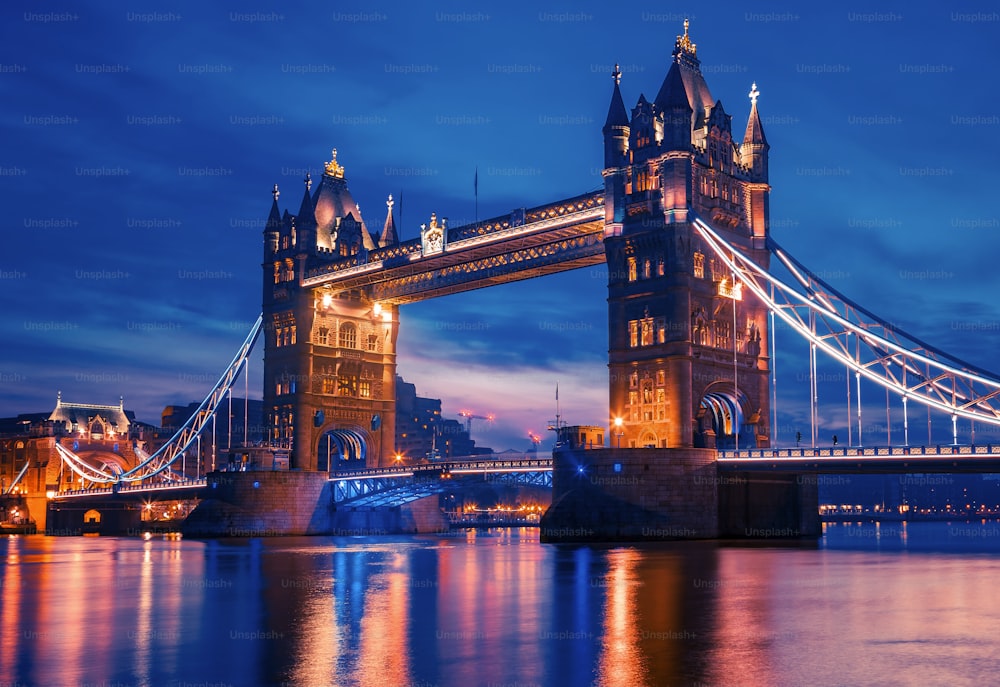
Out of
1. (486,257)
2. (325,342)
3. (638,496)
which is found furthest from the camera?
(325,342)

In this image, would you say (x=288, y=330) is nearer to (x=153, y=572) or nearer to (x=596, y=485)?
(x=596, y=485)

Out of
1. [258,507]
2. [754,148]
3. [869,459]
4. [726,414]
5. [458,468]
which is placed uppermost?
[754,148]

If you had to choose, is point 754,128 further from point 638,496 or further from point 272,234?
point 272,234

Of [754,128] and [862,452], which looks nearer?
[862,452]

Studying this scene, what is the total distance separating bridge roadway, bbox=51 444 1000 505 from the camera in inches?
2672

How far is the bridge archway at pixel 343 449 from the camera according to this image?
118 m

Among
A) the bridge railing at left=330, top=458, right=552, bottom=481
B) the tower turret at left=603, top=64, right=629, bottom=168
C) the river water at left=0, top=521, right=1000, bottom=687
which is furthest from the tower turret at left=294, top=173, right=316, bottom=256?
the river water at left=0, top=521, right=1000, bottom=687

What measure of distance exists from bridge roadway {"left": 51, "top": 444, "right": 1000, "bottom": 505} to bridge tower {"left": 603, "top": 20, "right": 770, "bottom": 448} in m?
5.51

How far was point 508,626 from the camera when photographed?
92.8ft

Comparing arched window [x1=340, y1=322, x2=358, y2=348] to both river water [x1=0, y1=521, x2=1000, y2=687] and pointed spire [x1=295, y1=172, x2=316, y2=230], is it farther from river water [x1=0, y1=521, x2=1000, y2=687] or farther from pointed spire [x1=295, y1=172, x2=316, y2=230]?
river water [x1=0, y1=521, x2=1000, y2=687]

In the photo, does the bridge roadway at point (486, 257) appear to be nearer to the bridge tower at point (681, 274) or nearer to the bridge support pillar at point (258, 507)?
the bridge tower at point (681, 274)

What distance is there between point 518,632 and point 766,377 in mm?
64874

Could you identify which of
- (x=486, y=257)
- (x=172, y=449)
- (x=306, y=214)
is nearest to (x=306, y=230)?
(x=306, y=214)

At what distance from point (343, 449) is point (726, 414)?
47.0m
